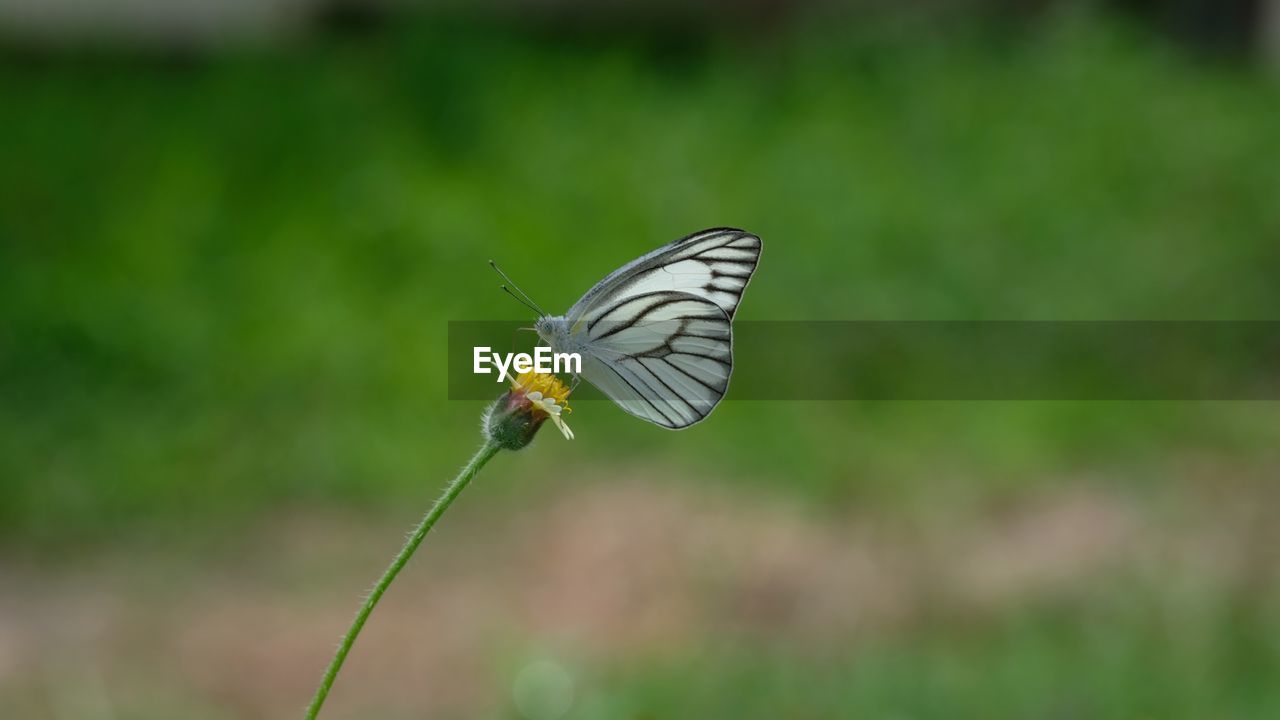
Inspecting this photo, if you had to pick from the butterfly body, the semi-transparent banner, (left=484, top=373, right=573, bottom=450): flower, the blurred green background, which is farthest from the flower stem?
the semi-transparent banner

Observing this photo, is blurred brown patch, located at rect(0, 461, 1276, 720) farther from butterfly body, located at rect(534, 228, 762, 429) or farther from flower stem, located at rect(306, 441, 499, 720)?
flower stem, located at rect(306, 441, 499, 720)

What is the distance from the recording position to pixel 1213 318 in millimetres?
6367

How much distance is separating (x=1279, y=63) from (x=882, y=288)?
6.15 m

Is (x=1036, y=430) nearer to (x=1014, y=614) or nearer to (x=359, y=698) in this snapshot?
(x=1014, y=614)

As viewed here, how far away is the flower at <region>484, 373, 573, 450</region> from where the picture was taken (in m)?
1.00

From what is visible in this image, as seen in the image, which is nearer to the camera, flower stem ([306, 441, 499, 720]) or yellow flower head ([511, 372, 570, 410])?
flower stem ([306, 441, 499, 720])

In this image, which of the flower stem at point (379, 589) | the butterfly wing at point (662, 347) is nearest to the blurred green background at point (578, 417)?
the butterfly wing at point (662, 347)

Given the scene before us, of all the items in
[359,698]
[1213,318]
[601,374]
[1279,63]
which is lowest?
[359,698]

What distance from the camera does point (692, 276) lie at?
1.26 meters

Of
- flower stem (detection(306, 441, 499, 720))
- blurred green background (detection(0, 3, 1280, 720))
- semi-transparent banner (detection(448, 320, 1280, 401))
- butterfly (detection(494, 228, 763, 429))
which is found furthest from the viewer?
semi-transparent banner (detection(448, 320, 1280, 401))

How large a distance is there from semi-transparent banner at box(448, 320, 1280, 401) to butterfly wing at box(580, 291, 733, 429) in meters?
3.95

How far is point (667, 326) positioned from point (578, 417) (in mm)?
3977

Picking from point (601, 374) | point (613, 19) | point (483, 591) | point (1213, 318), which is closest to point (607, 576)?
point (483, 591)

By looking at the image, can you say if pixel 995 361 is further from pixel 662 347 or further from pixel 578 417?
pixel 662 347
